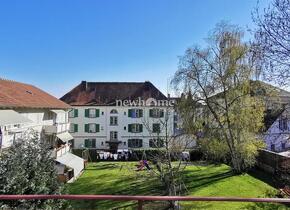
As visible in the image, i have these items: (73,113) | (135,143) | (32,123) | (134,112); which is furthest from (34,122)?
(135,143)

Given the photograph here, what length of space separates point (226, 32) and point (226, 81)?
5.11 m

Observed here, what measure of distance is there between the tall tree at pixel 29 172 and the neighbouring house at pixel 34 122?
81.8 inches

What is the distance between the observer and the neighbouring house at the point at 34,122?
23284 millimetres

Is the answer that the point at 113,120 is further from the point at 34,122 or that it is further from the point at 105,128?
the point at 34,122

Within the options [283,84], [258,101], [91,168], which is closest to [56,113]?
[91,168]

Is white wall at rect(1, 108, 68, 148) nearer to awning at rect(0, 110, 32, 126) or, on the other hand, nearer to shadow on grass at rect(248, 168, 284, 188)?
awning at rect(0, 110, 32, 126)

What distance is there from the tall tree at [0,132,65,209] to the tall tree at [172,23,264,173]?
876 inches

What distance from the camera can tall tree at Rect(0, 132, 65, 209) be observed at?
1427cm

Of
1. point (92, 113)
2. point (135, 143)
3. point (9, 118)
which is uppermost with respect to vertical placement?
point (92, 113)

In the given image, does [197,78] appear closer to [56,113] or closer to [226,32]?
[226,32]

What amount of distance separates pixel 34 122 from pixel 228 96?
19.3 m

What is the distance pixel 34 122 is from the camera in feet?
102

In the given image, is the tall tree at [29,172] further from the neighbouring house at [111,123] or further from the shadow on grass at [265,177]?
the neighbouring house at [111,123]

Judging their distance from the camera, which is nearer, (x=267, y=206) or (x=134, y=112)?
(x=267, y=206)
